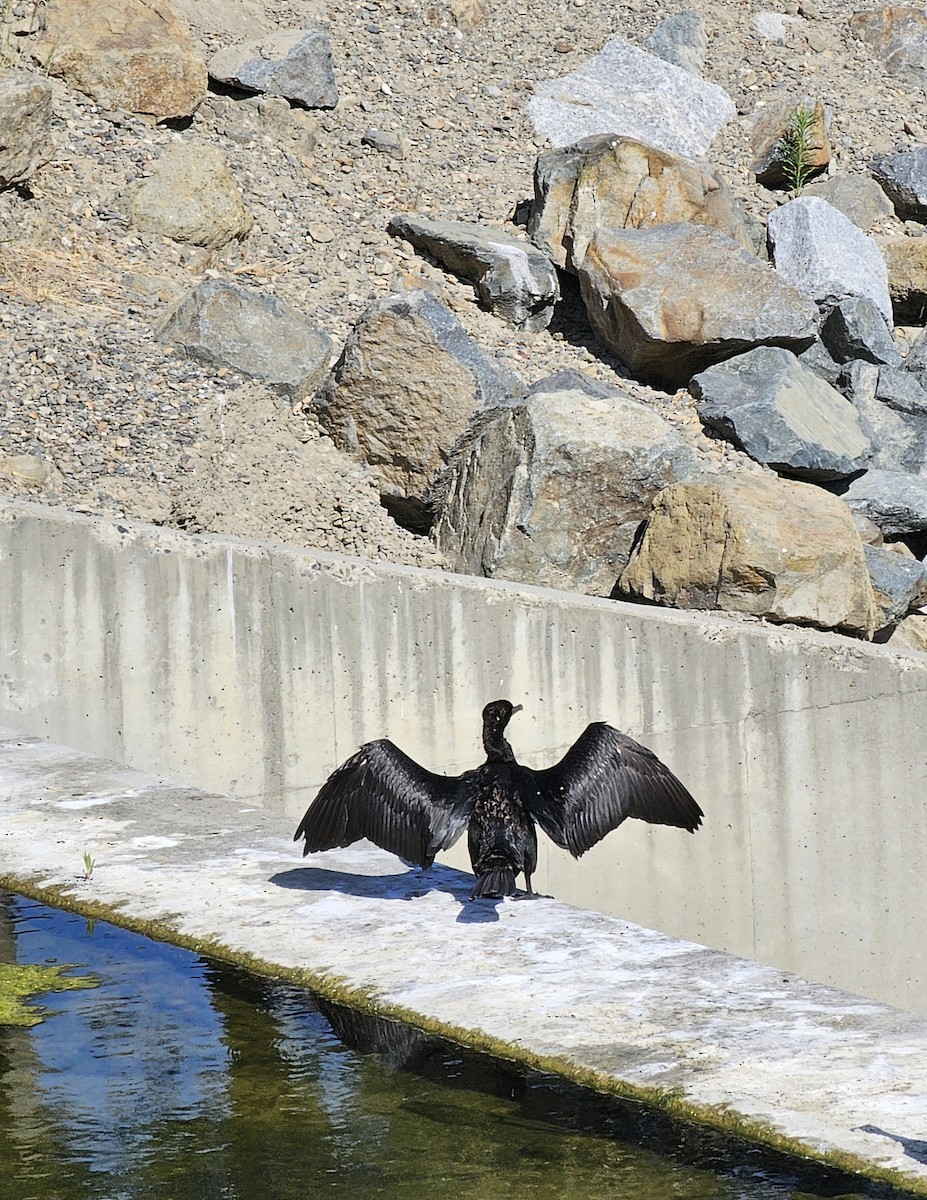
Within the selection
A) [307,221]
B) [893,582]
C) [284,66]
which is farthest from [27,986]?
[284,66]

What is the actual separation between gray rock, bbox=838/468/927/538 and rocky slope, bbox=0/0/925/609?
86cm

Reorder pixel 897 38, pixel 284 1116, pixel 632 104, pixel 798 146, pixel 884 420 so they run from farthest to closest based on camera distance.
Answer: pixel 897 38, pixel 632 104, pixel 798 146, pixel 884 420, pixel 284 1116

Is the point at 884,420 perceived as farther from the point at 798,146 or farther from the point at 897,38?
the point at 897,38

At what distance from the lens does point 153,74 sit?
13766mm

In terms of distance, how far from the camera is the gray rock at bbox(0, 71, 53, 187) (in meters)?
12.2

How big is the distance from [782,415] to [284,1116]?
9.24 metres

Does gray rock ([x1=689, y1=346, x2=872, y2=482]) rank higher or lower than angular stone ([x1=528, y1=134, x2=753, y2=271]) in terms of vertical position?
lower

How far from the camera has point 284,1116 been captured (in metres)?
3.02

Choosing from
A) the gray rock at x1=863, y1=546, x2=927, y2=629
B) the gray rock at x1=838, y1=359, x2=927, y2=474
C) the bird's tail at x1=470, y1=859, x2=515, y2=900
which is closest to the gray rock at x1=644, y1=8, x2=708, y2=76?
the gray rock at x1=838, y1=359, x2=927, y2=474

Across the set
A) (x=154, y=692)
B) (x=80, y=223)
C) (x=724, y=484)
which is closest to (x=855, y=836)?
(x=724, y=484)

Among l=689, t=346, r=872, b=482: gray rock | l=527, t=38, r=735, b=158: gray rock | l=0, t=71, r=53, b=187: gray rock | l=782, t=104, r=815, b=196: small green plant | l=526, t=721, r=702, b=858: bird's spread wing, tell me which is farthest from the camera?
l=527, t=38, r=735, b=158: gray rock

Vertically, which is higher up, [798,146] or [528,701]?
[798,146]

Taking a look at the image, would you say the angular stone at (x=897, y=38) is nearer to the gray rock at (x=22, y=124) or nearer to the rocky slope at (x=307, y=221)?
the rocky slope at (x=307, y=221)

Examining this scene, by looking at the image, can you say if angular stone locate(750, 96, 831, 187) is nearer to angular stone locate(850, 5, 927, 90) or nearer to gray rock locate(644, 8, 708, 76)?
gray rock locate(644, 8, 708, 76)
